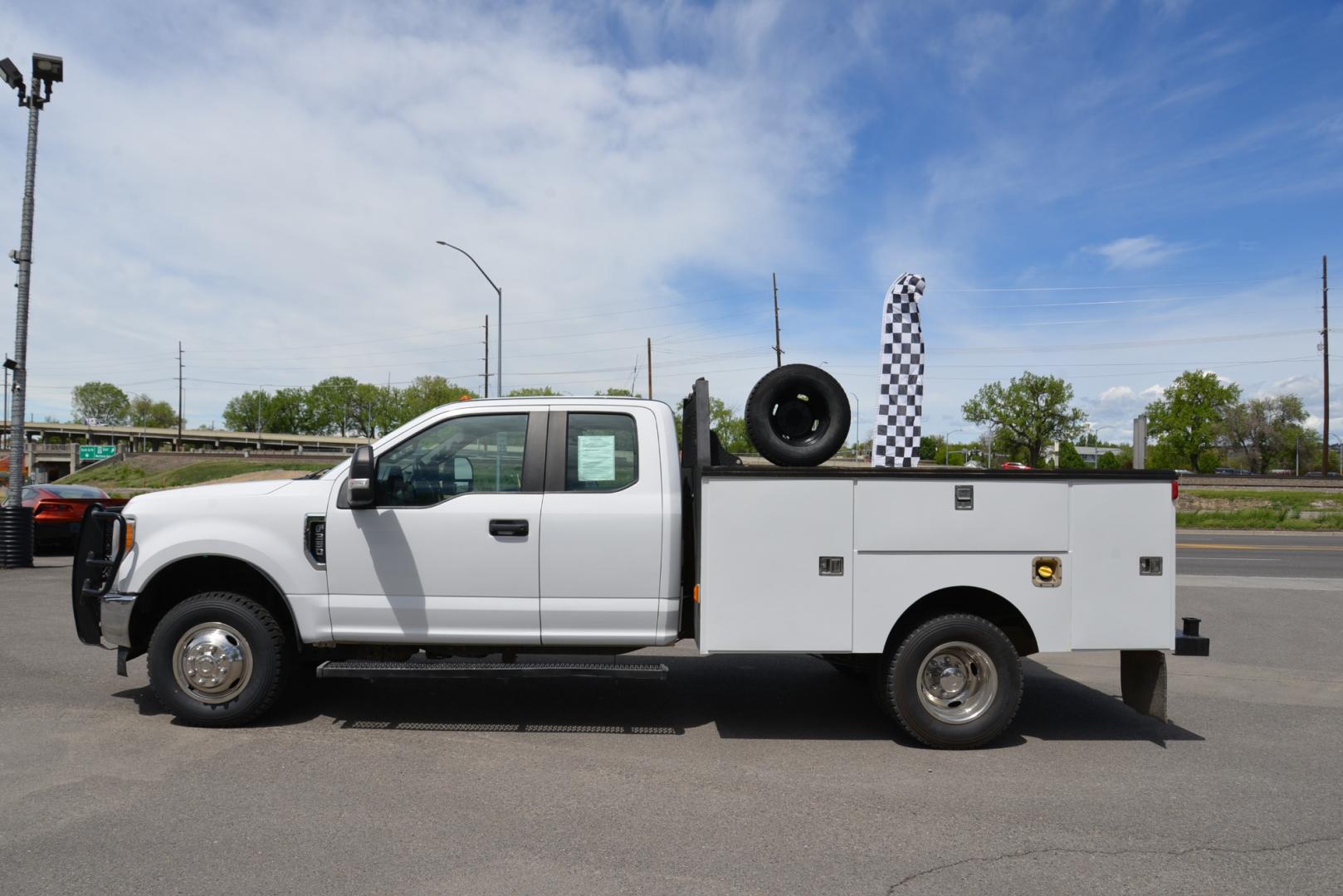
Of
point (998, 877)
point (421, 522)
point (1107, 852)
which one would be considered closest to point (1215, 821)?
point (1107, 852)

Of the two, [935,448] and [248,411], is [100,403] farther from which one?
[935,448]

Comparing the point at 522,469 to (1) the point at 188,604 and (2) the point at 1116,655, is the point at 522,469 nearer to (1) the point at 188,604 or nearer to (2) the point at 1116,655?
(1) the point at 188,604

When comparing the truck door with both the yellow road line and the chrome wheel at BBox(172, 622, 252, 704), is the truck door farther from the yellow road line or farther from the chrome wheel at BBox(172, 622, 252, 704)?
the yellow road line

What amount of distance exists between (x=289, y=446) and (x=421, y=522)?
143180 millimetres

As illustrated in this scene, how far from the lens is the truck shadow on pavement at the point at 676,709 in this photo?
564 centimetres

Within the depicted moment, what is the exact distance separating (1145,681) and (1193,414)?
3338 inches

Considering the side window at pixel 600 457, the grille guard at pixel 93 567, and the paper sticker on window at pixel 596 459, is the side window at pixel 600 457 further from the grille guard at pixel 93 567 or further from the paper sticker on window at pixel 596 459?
the grille guard at pixel 93 567

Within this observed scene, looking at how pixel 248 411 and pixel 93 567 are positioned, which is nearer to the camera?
pixel 93 567

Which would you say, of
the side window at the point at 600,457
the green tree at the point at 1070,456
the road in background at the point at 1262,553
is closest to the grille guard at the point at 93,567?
the side window at the point at 600,457

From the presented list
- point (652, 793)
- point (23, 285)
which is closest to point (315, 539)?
point (652, 793)

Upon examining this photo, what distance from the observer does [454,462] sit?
17.7ft

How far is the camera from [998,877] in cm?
361

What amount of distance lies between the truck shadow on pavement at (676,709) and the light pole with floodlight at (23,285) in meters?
9.18

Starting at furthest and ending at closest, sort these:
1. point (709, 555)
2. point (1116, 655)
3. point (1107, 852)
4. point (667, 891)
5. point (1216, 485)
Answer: point (1216, 485) → point (1116, 655) → point (709, 555) → point (1107, 852) → point (667, 891)
